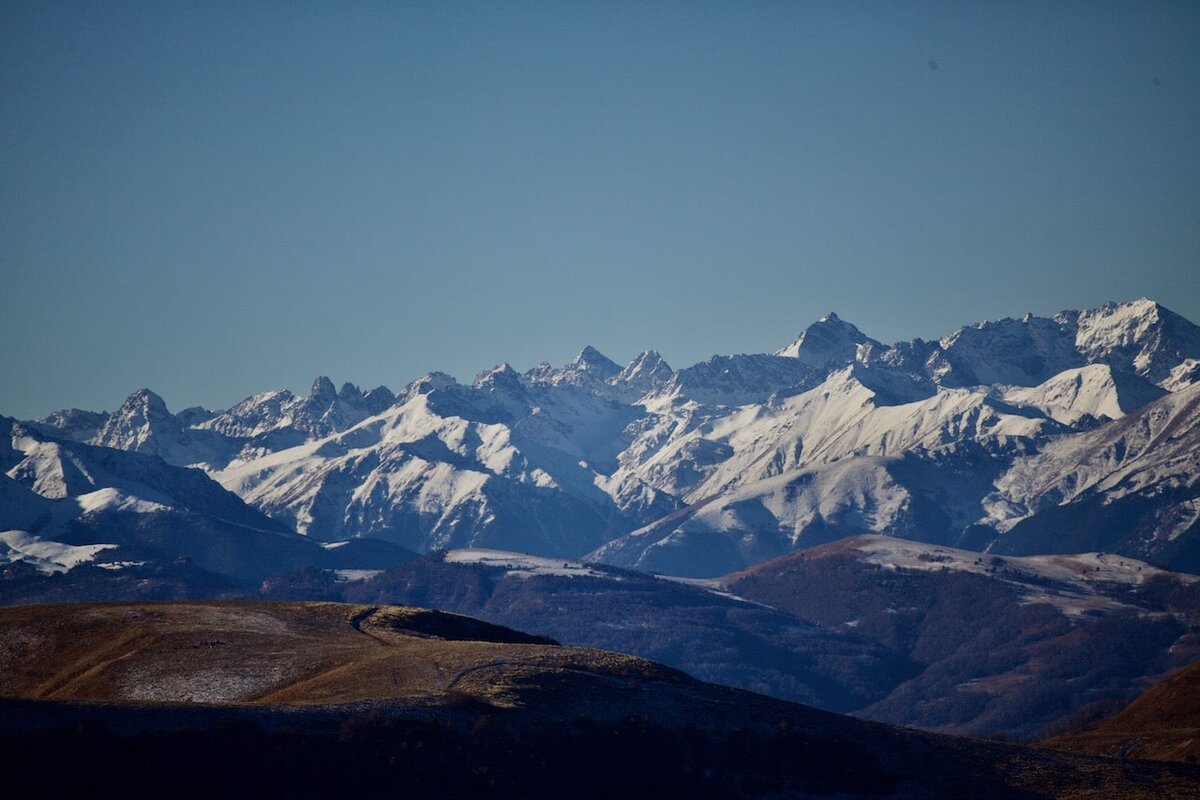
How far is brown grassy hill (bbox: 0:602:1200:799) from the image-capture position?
138000 millimetres

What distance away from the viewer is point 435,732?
148875 mm

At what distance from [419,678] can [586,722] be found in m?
19.4

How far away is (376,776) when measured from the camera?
465ft

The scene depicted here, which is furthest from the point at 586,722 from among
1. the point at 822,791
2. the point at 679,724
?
the point at 822,791

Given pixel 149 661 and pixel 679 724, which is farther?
pixel 149 661

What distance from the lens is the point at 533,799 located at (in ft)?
482

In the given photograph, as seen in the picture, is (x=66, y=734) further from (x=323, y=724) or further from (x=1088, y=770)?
(x=1088, y=770)

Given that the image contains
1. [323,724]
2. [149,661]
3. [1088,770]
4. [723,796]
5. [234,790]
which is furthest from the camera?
[149,661]

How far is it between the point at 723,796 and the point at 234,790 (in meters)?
45.7

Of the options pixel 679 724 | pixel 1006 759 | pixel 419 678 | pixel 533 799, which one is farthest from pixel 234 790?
pixel 1006 759

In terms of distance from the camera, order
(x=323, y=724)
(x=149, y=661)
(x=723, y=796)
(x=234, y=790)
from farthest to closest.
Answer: (x=149, y=661)
(x=723, y=796)
(x=323, y=724)
(x=234, y=790)

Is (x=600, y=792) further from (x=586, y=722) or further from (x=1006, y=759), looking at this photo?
(x=1006, y=759)

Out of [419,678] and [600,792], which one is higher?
[419,678]

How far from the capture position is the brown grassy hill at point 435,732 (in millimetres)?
138000
